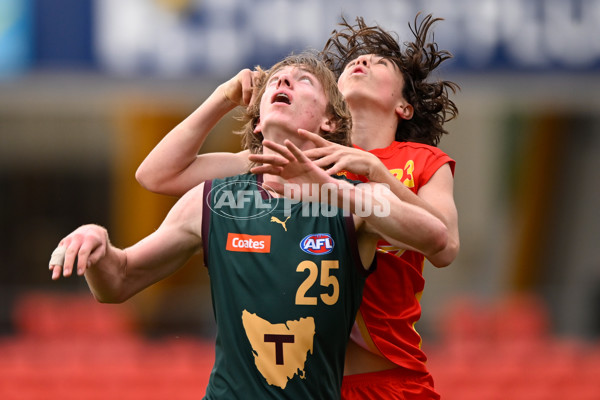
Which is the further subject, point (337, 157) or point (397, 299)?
point (397, 299)

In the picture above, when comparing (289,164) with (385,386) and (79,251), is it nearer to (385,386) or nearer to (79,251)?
(79,251)

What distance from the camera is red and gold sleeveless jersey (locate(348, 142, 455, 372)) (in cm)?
356

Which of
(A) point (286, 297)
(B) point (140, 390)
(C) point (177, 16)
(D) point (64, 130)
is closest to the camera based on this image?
(A) point (286, 297)

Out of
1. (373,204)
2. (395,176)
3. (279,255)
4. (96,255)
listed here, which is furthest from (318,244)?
(96,255)

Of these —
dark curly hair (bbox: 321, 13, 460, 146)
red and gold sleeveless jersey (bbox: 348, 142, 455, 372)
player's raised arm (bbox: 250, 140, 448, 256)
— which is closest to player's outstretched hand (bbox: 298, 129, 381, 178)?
player's raised arm (bbox: 250, 140, 448, 256)

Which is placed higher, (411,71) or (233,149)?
(411,71)

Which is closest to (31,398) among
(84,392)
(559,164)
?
(84,392)

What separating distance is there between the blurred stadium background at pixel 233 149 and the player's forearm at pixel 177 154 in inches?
172

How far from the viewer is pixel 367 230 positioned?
10.1 feet

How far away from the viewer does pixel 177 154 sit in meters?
3.65

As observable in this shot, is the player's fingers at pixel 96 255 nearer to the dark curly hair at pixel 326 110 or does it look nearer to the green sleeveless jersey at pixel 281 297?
the green sleeveless jersey at pixel 281 297

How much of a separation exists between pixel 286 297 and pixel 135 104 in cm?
967

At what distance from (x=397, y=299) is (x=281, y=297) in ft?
2.39

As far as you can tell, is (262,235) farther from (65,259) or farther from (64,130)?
(64,130)
